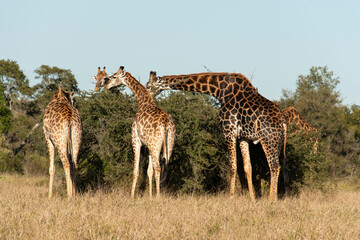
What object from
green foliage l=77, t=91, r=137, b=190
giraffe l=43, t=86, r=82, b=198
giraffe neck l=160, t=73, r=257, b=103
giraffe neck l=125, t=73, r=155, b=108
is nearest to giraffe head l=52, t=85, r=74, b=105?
giraffe l=43, t=86, r=82, b=198

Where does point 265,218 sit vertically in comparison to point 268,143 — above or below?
below

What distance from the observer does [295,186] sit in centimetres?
1116

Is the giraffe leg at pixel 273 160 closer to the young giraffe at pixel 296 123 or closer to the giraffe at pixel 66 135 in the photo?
the young giraffe at pixel 296 123

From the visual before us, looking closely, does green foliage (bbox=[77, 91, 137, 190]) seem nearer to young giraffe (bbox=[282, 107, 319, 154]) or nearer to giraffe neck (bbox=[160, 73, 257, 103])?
giraffe neck (bbox=[160, 73, 257, 103])

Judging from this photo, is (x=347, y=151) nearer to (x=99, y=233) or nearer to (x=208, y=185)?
(x=208, y=185)

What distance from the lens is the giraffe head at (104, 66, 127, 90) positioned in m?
10.3

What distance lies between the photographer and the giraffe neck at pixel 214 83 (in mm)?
9836

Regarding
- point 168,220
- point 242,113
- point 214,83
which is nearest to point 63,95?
point 214,83

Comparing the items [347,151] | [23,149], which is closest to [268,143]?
[347,151]

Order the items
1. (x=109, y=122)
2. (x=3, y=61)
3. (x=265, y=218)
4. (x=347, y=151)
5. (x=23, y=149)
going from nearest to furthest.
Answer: (x=265, y=218) → (x=109, y=122) → (x=347, y=151) → (x=23, y=149) → (x=3, y=61)

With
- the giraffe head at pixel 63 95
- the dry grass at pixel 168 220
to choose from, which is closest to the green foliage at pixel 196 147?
the dry grass at pixel 168 220

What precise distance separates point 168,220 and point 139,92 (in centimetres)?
411

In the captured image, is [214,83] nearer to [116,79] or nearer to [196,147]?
[196,147]

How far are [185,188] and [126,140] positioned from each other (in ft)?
6.21
